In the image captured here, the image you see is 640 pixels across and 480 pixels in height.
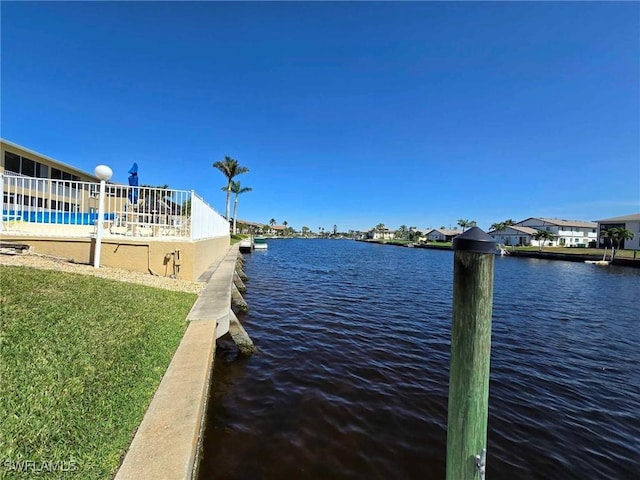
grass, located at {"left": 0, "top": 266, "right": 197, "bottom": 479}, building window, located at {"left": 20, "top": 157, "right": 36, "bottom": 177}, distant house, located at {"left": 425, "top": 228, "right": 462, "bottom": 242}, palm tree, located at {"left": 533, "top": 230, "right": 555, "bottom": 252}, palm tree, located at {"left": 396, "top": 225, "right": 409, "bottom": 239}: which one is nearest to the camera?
grass, located at {"left": 0, "top": 266, "right": 197, "bottom": 479}

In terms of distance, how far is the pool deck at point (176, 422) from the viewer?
2.23 metres

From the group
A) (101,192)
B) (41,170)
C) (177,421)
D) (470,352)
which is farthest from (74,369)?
(41,170)

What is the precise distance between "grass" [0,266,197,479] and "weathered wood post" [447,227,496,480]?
2.63m

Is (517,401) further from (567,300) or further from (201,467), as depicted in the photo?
(567,300)

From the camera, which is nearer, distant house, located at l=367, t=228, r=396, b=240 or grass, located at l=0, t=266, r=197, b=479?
grass, located at l=0, t=266, r=197, b=479

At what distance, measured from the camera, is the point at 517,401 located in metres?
5.39

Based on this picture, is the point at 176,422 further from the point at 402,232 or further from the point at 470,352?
the point at 402,232

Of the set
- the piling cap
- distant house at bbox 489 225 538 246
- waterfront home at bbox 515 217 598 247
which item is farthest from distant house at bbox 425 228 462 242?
the piling cap

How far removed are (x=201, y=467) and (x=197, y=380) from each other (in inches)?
36.3

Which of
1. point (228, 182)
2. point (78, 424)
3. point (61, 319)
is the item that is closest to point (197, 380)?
point (78, 424)

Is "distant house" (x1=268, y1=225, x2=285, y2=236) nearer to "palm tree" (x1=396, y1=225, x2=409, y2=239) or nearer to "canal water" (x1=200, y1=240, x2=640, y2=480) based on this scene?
"palm tree" (x1=396, y1=225, x2=409, y2=239)

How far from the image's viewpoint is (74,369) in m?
3.02

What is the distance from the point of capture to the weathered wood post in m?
2.10

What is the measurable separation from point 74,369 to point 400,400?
4.76 m
